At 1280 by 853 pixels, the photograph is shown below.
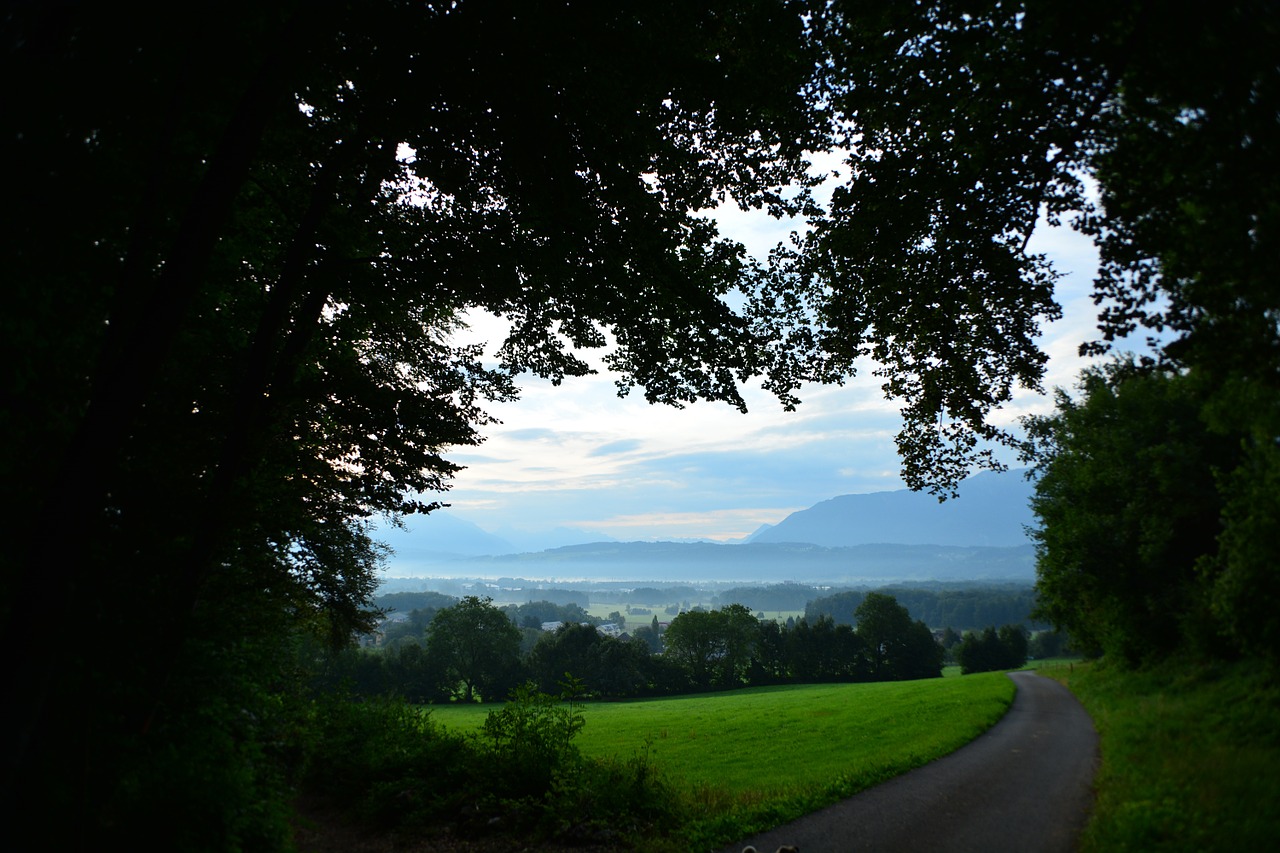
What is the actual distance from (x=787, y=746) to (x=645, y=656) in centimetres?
4341

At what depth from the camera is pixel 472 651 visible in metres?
53.5

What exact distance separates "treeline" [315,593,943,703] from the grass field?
22.5 metres

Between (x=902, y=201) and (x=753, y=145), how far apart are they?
2.86 m

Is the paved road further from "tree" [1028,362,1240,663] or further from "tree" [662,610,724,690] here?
"tree" [662,610,724,690]

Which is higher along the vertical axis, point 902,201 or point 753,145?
point 753,145

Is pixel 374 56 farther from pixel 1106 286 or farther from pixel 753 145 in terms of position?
pixel 1106 286

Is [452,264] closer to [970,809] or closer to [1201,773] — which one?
[1201,773]

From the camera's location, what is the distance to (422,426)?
11047 mm

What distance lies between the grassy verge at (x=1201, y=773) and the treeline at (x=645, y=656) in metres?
42.9

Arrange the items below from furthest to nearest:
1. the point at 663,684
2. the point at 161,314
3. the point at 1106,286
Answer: the point at 663,684 < the point at 1106,286 < the point at 161,314

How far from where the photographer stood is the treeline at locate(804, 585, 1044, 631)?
445ft

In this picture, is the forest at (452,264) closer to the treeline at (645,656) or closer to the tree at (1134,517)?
the tree at (1134,517)

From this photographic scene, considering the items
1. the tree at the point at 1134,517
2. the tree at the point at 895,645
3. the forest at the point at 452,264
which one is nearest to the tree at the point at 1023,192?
the forest at the point at 452,264

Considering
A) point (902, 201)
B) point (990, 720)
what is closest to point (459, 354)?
point (902, 201)
